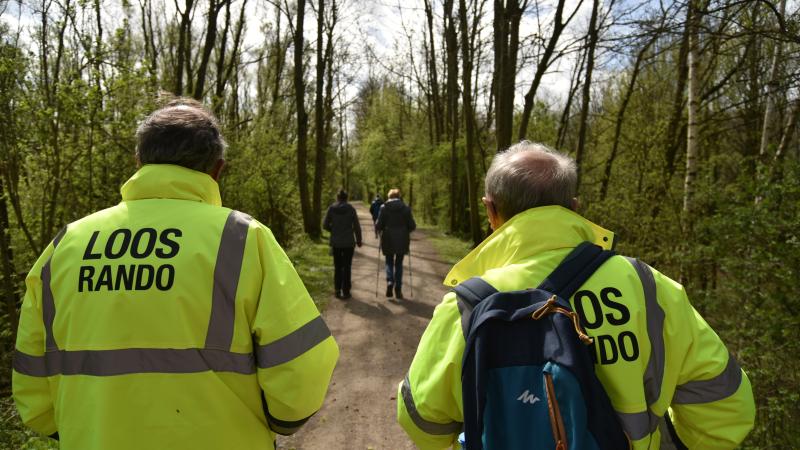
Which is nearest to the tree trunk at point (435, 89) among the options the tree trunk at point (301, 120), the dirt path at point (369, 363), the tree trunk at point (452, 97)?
the tree trunk at point (452, 97)

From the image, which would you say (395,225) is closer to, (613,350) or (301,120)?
(613,350)

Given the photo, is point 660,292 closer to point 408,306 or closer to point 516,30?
point 408,306

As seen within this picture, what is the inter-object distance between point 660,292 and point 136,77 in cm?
717

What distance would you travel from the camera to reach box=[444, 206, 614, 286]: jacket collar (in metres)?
1.66

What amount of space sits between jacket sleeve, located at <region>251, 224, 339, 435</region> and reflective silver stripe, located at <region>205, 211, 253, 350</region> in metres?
0.08

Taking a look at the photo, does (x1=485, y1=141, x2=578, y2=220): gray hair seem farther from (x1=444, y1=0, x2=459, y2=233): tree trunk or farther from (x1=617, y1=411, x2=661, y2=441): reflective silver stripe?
(x1=444, y1=0, x2=459, y2=233): tree trunk

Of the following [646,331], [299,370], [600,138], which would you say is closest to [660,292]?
[646,331]

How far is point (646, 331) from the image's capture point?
4.97ft

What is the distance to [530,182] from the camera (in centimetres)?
178

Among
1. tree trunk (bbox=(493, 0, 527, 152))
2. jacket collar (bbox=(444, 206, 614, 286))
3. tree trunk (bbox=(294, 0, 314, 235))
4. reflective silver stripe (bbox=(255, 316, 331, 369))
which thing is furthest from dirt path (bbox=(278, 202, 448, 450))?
tree trunk (bbox=(294, 0, 314, 235))

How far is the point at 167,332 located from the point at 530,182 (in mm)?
1320

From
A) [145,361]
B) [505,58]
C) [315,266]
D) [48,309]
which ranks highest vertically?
[505,58]

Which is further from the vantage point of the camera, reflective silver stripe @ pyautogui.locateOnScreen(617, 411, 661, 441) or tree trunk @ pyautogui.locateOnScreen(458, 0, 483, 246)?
tree trunk @ pyautogui.locateOnScreen(458, 0, 483, 246)

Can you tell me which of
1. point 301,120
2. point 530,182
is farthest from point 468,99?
point 530,182
